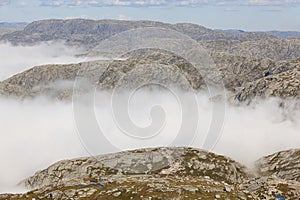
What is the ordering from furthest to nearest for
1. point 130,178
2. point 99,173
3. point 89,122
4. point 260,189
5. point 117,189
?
point 99,173 < point 130,178 < point 117,189 < point 260,189 < point 89,122

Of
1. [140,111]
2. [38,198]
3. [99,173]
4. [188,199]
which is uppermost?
[140,111]

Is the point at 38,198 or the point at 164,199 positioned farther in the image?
the point at 38,198

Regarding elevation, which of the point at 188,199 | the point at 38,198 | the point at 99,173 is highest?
the point at 188,199

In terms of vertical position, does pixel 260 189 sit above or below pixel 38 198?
above

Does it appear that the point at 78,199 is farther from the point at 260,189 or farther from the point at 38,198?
the point at 260,189

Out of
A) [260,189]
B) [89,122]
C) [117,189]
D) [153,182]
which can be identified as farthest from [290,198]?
[89,122]

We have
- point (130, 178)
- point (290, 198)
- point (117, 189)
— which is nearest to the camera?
point (290, 198)

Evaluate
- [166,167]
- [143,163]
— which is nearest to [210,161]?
[166,167]

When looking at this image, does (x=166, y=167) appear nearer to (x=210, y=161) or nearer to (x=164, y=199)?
(x=210, y=161)

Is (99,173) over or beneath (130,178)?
beneath
